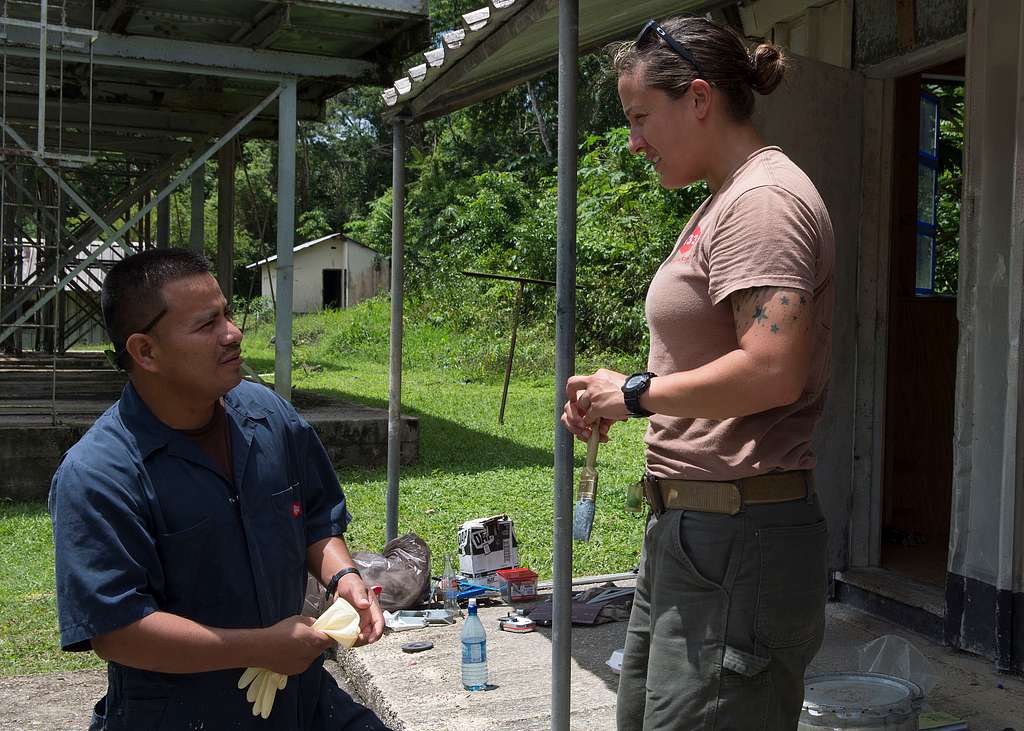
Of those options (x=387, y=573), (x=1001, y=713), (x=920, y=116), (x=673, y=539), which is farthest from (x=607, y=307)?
(x=673, y=539)

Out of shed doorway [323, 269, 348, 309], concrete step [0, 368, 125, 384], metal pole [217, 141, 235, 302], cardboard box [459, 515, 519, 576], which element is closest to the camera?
cardboard box [459, 515, 519, 576]

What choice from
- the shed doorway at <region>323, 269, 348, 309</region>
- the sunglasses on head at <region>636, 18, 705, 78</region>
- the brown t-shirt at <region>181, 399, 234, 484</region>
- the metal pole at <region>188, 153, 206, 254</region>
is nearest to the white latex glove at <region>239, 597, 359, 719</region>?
the brown t-shirt at <region>181, 399, 234, 484</region>

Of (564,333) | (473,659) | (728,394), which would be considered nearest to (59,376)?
(473,659)

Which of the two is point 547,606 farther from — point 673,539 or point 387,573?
point 673,539

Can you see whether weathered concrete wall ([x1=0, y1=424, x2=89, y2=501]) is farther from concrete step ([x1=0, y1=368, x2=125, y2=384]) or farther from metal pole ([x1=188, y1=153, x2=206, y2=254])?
metal pole ([x1=188, y1=153, x2=206, y2=254])

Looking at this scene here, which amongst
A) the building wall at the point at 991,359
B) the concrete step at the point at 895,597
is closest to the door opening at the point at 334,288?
the concrete step at the point at 895,597

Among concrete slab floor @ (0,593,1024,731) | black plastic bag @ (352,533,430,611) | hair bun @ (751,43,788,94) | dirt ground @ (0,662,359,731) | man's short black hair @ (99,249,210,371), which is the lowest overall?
dirt ground @ (0,662,359,731)

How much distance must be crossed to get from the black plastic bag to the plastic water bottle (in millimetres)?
1089

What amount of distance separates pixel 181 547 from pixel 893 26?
428 centimetres

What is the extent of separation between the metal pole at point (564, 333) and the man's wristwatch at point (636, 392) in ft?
3.50

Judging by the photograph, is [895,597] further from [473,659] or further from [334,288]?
[334,288]

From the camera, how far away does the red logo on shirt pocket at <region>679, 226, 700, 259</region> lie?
7.31 feet

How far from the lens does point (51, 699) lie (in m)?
4.89

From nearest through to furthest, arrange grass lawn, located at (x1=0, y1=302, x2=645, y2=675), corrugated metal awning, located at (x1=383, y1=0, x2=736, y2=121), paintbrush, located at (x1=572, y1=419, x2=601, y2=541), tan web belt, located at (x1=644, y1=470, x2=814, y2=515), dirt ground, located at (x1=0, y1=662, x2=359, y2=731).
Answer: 1. tan web belt, located at (x1=644, y1=470, x2=814, y2=515)
2. paintbrush, located at (x1=572, y1=419, x2=601, y2=541)
3. corrugated metal awning, located at (x1=383, y1=0, x2=736, y2=121)
4. dirt ground, located at (x1=0, y1=662, x2=359, y2=731)
5. grass lawn, located at (x1=0, y1=302, x2=645, y2=675)
